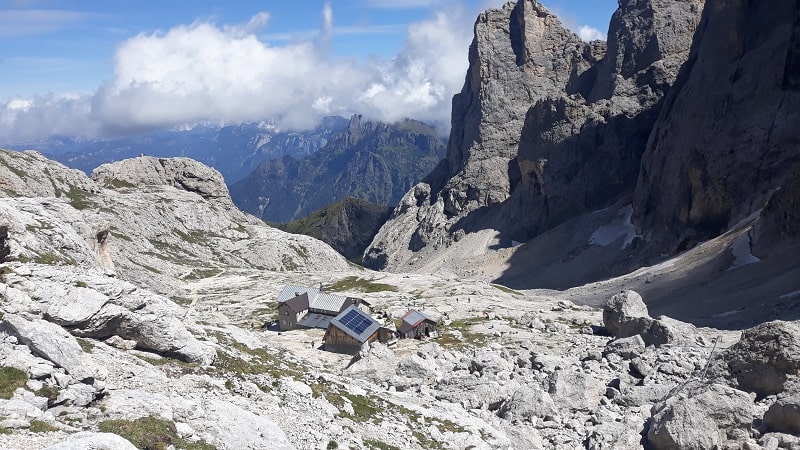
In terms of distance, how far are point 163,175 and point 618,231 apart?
132 metres

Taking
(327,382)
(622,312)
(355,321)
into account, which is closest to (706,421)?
(327,382)

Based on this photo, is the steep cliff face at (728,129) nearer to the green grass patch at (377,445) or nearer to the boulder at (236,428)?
the green grass patch at (377,445)

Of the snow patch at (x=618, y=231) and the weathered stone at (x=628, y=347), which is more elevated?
the snow patch at (x=618, y=231)

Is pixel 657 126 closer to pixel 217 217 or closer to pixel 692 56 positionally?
pixel 692 56

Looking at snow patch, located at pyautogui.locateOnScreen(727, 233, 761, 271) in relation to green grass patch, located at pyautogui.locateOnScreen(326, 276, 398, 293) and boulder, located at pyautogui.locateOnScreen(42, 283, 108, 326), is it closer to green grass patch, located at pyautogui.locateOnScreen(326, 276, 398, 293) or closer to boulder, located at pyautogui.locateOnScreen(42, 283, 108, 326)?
green grass patch, located at pyautogui.locateOnScreen(326, 276, 398, 293)

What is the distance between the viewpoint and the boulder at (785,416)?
2598 cm

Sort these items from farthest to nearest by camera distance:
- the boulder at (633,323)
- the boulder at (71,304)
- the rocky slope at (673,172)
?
the rocky slope at (673,172) < the boulder at (633,323) < the boulder at (71,304)

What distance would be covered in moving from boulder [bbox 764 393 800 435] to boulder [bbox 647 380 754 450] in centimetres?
81

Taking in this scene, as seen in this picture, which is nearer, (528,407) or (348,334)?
(528,407)

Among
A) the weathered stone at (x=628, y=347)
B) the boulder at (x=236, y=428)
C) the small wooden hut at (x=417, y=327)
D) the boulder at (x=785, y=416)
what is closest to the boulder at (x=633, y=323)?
the weathered stone at (x=628, y=347)

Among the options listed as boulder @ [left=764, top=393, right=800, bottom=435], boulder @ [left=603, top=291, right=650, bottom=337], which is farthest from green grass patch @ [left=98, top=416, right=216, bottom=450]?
boulder @ [left=603, top=291, right=650, bottom=337]

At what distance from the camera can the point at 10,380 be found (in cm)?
1936

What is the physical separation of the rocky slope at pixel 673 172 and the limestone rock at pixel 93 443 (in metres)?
71.5

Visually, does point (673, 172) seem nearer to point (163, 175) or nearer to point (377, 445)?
point (377, 445)
